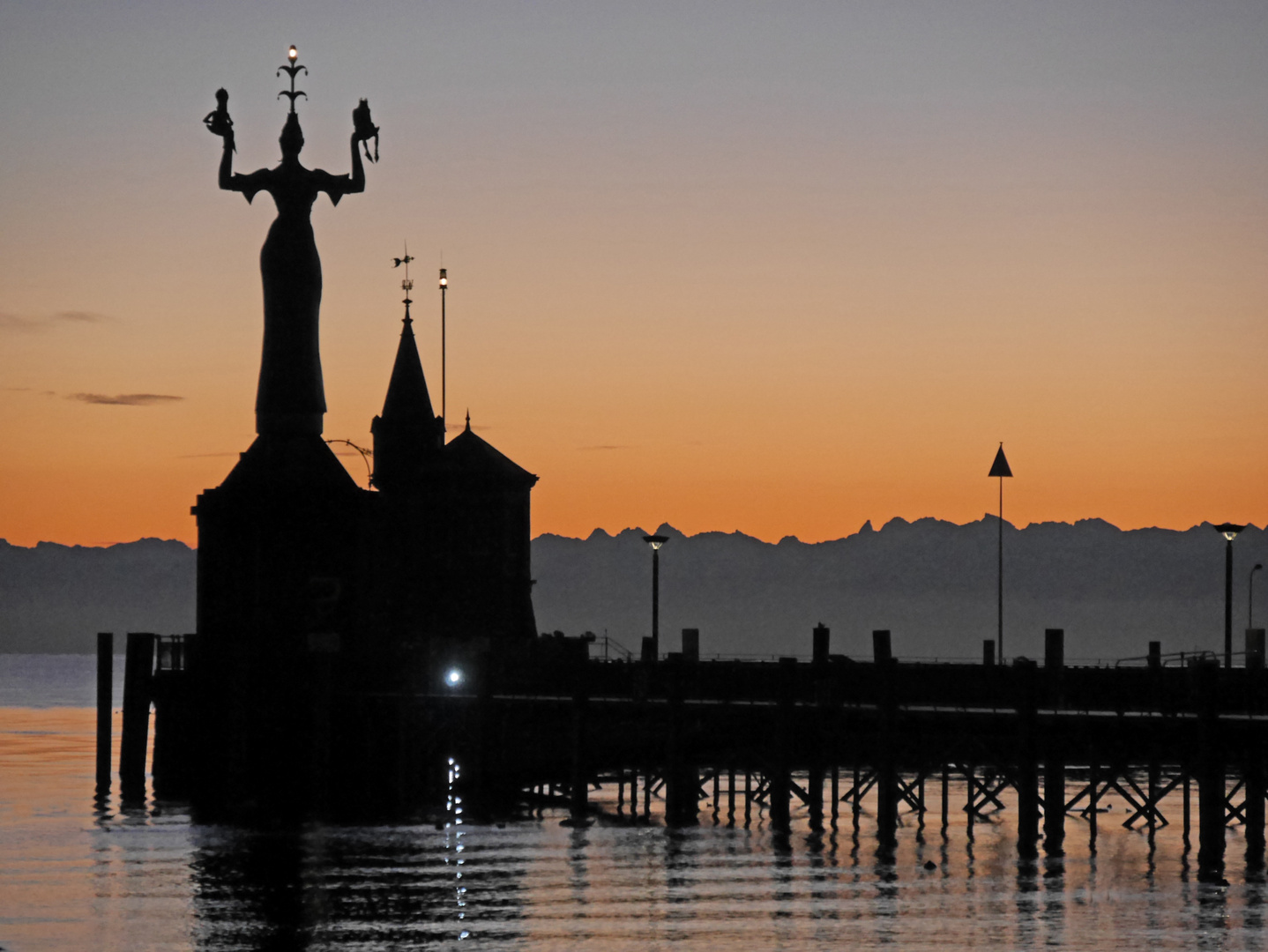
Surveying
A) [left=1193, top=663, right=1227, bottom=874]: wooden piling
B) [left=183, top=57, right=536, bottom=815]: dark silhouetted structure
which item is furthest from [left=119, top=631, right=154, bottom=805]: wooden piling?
[left=1193, top=663, right=1227, bottom=874]: wooden piling

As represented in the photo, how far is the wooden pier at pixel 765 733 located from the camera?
136 ft

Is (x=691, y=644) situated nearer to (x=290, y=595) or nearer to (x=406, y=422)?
(x=290, y=595)

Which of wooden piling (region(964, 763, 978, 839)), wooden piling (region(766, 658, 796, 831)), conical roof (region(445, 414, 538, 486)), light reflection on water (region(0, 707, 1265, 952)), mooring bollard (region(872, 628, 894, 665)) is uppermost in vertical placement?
conical roof (region(445, 414, 538, 486))

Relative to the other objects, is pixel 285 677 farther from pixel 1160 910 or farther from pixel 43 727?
pixel 43 727

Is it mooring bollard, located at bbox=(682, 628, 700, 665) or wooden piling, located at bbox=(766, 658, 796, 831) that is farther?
mooring bollard, located at bbox=(682, 628, 700, 665)

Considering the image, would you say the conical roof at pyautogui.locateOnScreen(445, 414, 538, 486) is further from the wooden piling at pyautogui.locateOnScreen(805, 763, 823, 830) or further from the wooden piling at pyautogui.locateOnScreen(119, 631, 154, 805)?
the wooden piling at pyautogui.locateOnScreen(805, 763, 823, 830)

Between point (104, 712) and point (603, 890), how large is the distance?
2503cm

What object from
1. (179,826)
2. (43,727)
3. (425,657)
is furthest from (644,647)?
(43,727)

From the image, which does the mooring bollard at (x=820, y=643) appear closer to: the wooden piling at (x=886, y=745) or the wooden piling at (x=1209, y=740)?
the wooden piling at (x=886, y=745)

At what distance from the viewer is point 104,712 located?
6050cm

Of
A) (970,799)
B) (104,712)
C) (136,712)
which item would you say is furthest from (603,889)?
(104,712)

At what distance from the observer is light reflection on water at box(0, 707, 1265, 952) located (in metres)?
35.2

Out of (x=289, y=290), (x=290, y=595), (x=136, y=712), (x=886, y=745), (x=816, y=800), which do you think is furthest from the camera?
(x=136, y=712)

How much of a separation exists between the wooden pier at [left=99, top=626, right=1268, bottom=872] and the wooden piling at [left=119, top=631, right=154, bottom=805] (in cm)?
9
